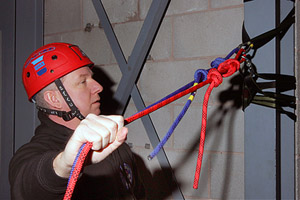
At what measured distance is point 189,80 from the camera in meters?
1.95

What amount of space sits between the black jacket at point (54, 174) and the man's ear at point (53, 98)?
0.27 feet

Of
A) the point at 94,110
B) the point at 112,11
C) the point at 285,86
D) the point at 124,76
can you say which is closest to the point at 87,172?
the point at 94,110

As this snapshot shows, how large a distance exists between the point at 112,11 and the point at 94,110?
3.39 feet

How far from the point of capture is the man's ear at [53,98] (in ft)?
5.10

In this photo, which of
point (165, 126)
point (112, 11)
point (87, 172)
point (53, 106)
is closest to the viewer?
point (87, 172)

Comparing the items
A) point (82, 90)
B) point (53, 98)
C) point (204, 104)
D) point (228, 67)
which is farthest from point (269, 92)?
point (53, 98)

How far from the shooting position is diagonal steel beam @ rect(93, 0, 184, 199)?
5.84ft

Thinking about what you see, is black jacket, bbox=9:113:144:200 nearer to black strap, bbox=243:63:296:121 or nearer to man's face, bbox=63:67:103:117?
man's face, bbox=63:67:103:117

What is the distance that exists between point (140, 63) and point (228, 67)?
3.33 feet

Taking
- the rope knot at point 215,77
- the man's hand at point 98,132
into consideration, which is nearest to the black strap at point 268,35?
the rope knot at point 215,77

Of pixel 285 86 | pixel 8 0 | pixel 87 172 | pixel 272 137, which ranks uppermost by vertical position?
pixel 8 0

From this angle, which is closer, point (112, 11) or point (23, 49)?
point (112, 11)

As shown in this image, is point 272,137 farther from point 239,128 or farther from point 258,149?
point 239,128

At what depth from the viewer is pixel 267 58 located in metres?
0.94
